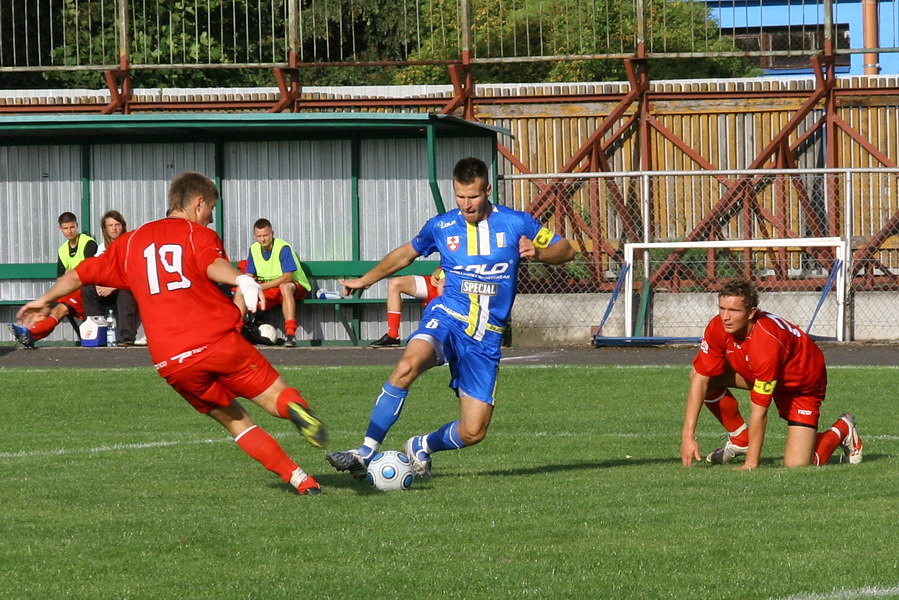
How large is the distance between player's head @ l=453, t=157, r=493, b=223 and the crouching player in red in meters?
1.52

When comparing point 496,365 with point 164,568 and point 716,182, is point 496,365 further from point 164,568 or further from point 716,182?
point 716,182

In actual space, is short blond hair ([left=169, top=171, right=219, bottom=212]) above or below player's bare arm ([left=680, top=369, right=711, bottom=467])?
above

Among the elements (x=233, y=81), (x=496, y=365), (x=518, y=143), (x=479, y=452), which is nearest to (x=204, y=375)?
(x=496, y=365)

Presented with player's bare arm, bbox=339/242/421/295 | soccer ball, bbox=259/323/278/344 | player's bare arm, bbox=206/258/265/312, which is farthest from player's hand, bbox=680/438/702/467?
soccer ball, bbox=259/323/278/344

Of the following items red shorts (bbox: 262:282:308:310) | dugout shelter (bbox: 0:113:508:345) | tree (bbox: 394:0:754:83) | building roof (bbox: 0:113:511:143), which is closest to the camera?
building roof (bbox: 0:113:511:143)

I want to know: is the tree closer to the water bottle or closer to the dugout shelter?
the dugout shelter

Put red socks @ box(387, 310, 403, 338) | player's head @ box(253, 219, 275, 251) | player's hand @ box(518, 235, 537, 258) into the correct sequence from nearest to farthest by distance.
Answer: player's hand @ box(518, 235, 537, 258) < red socks @ box(387, 310, 403, 338) < player's head @ box(253, 219, 275, 251)

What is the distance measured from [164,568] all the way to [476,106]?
621 inches

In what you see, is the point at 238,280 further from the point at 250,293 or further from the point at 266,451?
the point at 266,451

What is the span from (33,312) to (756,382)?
4.03 metres

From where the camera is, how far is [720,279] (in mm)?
18984

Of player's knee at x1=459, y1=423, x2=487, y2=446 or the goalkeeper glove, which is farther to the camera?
player's knee at x1=459, y1=423, x2=487, y2=446

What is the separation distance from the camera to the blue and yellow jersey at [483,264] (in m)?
8.84

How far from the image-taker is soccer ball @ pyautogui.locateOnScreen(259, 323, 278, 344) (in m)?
19.1
